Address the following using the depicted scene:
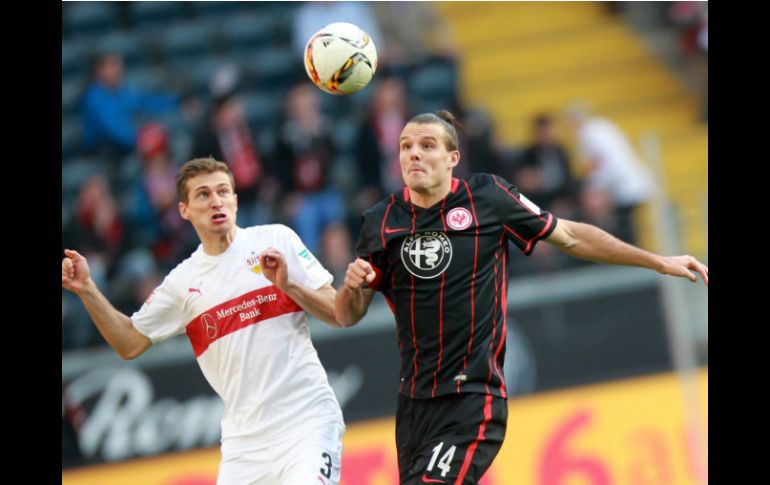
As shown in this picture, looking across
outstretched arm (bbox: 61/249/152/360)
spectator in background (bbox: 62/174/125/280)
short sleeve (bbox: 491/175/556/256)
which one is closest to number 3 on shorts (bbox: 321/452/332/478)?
outstretched arm (bbox: 61/249/152/360)

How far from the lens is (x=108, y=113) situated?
13758 millimetres

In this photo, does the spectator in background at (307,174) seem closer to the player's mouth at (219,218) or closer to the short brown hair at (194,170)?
the short brown hair at (194,170)

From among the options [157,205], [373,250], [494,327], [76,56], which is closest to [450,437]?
[494,327]

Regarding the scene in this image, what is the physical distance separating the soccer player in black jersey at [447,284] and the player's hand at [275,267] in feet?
1.03

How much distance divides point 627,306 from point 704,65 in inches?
238

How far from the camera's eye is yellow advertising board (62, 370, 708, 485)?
9930 mm

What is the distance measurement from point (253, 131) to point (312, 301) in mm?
8196

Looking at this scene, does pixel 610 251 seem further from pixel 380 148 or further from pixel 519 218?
pixel 380 148

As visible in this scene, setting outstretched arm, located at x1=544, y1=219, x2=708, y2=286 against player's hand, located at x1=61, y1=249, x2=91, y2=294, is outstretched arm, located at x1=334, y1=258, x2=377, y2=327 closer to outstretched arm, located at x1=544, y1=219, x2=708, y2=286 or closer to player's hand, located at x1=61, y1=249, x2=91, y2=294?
Result: outstretched arm, located at x1=544, y1=219, x2=708, y2=286

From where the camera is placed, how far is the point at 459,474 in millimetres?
5832

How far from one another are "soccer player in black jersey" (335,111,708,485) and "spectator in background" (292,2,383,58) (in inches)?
334

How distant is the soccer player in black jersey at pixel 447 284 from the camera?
5.94m

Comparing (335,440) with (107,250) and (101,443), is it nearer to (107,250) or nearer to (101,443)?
(101,443)

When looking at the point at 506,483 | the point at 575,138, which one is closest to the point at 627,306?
the point at 506,483
